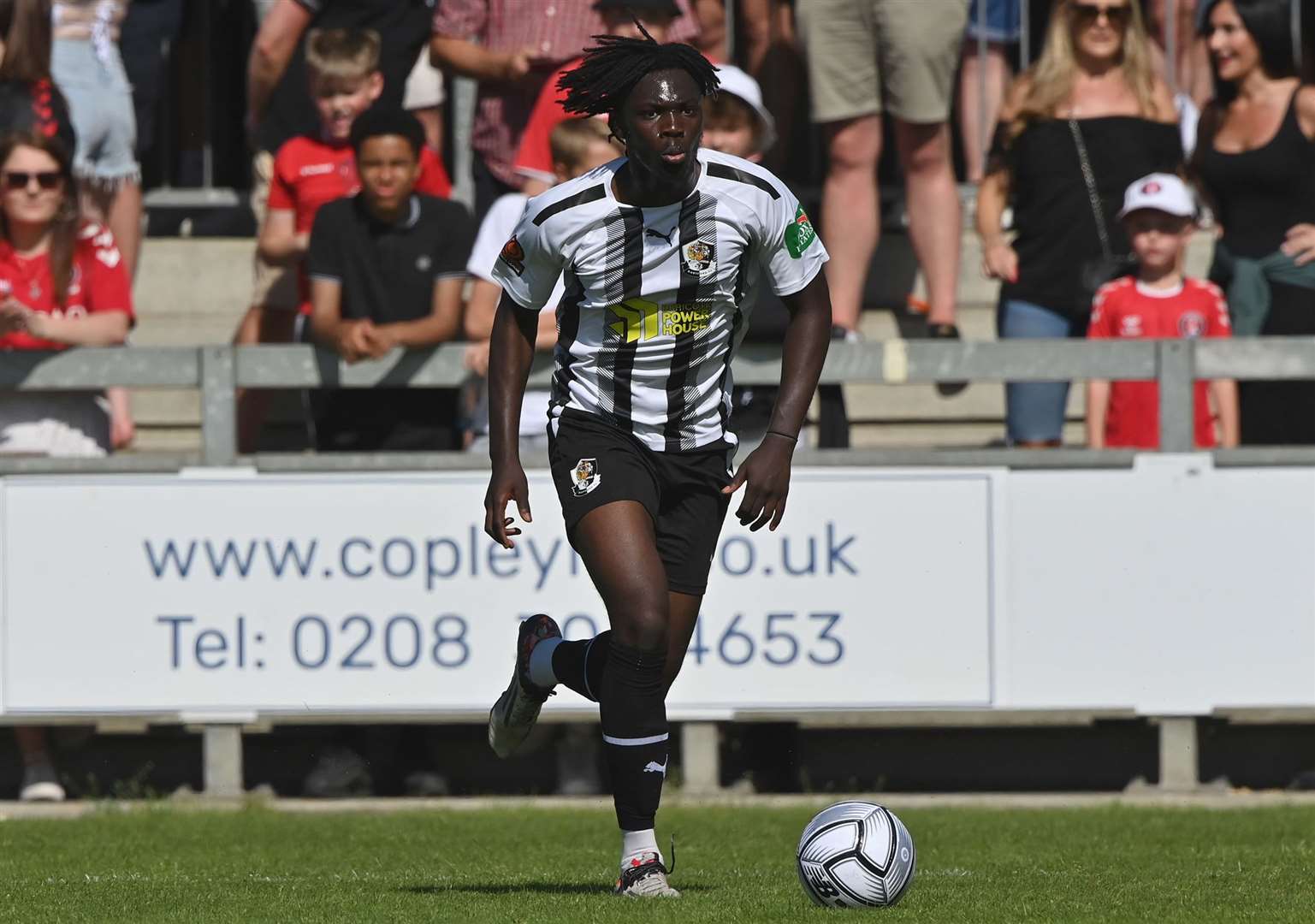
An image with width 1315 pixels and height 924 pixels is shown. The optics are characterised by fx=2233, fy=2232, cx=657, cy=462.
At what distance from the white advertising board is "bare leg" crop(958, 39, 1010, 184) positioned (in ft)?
9.24

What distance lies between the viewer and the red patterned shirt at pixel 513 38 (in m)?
10.3

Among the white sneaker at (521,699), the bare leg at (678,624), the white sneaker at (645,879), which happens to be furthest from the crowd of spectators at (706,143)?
the white sneaker at (645,879)

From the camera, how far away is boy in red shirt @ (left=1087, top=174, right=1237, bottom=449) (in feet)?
31.4

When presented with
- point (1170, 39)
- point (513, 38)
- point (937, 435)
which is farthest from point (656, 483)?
point (1170, 39)

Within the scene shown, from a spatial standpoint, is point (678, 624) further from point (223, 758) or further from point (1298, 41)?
point (1298, 41)

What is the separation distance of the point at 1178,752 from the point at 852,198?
2993 millimetres

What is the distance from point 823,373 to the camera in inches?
357

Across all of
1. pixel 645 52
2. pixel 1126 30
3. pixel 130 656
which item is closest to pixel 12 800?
pixel 130 656

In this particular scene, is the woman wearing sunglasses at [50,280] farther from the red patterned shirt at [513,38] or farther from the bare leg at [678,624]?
the bare leg at [678,624]

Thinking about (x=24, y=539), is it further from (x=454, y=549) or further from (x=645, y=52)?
(x=645, y=52)

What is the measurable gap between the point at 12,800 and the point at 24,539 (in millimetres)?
1158

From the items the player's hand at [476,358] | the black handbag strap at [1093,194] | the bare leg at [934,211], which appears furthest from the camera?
the bare leg at [934,211]

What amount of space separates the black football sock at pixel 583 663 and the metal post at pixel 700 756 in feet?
9.24

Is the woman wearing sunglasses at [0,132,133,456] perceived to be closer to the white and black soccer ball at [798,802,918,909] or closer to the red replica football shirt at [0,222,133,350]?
the red replica football shirt at [0,222,133,350]
